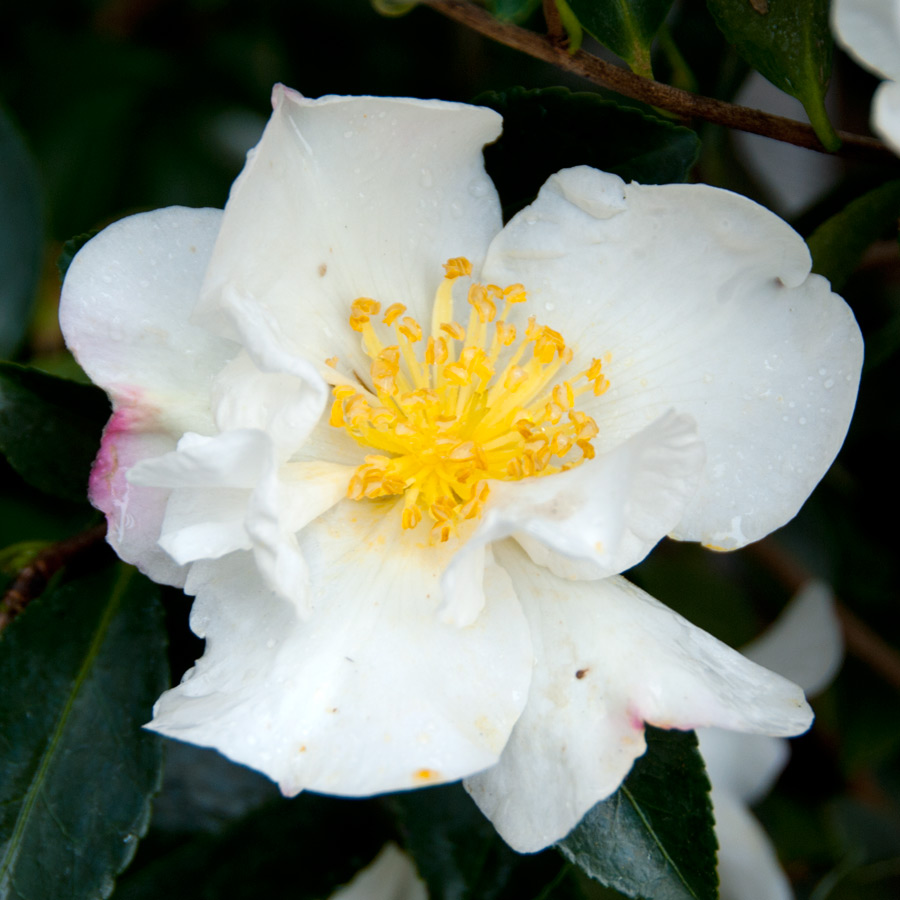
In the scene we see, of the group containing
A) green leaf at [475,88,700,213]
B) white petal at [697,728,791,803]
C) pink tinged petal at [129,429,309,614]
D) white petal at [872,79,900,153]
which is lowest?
white petal at [697,728,791,803]

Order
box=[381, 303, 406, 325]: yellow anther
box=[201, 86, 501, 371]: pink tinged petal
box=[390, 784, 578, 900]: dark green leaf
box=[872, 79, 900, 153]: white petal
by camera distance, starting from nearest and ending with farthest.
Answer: box=[872, 79, 900, 153]: white petal → box=[201, 86, 501, 371]: pink tinged petal → box=[381, 303, 406, 325]: yellow anther → box=[390, 784, 578, 900]: dark green leaf

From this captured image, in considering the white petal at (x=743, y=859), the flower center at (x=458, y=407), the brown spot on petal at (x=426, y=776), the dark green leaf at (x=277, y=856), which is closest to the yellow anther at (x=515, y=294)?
the flower center at (x=458, y=407)

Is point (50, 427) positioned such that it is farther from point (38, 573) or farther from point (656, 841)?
point (656, 841)

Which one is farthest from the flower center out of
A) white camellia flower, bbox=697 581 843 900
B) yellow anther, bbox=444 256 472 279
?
white camellia flower, bbox=697 581 843 900

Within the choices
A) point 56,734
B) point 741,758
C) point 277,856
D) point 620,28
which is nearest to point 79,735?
point 56,734

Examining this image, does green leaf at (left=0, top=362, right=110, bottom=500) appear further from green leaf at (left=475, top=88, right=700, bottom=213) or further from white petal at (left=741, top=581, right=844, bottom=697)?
white petal at (left=741, top=581, right=844, bottom=697)

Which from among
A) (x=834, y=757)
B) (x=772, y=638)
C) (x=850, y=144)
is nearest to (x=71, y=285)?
(x=850, y=144)
